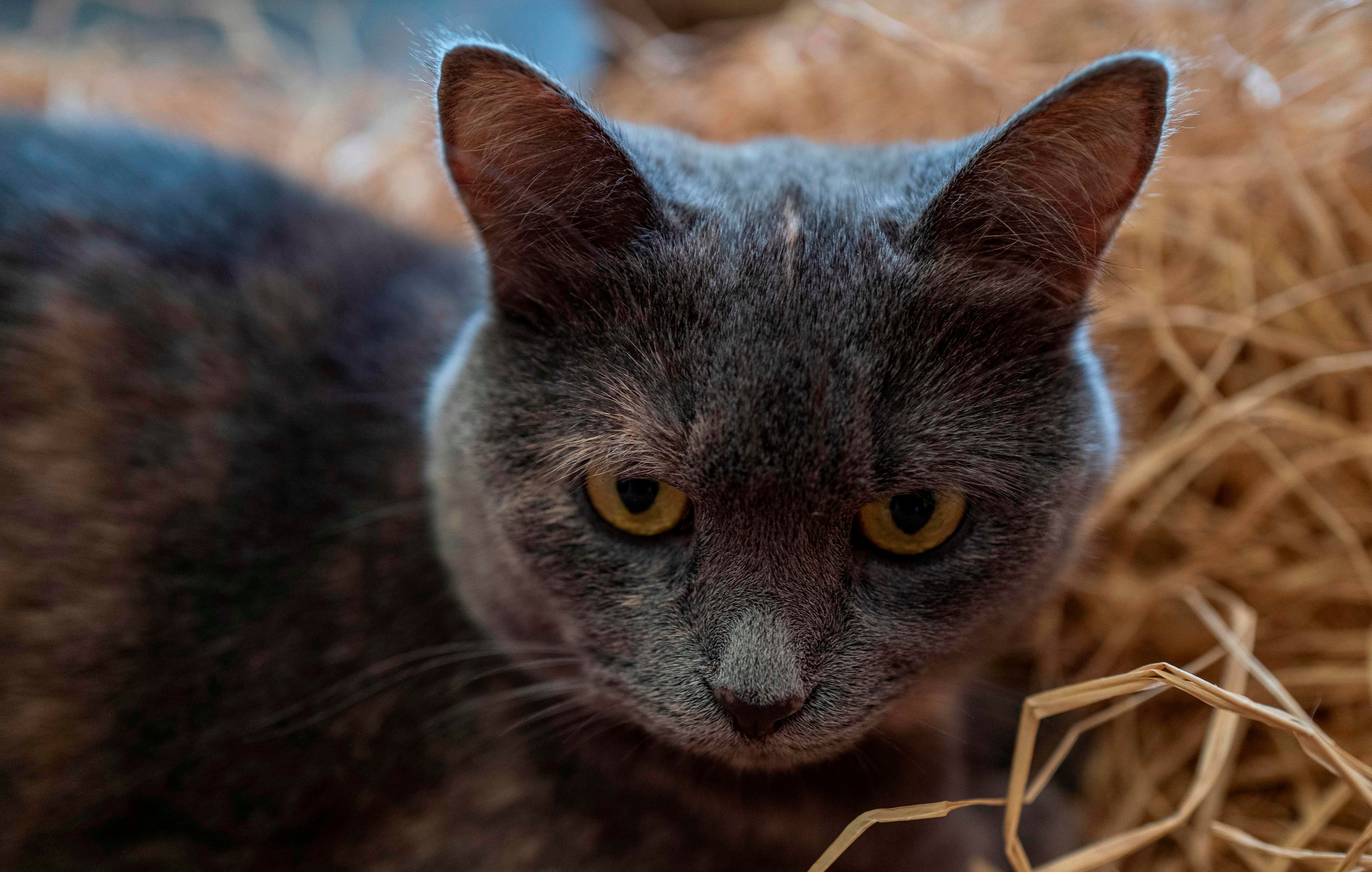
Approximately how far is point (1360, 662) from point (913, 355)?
101 cm

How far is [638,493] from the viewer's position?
35.6 inches

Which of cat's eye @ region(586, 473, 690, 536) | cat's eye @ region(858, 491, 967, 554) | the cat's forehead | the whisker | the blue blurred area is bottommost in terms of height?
the whisker

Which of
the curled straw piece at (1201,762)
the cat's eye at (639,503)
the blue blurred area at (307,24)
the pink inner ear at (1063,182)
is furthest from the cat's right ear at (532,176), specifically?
the blue blurred area at (307,24)

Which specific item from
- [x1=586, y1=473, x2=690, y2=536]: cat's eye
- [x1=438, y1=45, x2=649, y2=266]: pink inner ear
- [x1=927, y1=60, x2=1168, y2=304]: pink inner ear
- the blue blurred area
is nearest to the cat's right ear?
[x1=438, y1=45, x2=649, y2=266]: pink inner ear

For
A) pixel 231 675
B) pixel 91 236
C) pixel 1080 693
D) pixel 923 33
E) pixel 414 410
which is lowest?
pixel 1080 693

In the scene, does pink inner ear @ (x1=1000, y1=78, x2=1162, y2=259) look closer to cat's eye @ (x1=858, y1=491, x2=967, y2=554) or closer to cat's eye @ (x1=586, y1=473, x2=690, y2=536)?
cat's eye @ (x1=858, y1=491, x2=967, y2=554)

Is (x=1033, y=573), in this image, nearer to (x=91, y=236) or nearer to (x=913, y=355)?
(x=913, y=355)

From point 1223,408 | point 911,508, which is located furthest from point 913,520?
point 1223,408

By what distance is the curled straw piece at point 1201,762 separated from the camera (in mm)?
868

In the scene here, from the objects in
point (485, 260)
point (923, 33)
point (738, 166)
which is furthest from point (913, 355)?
point (923, 33)

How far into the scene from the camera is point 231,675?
1.15 m

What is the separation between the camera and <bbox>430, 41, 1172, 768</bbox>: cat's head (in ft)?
2.74

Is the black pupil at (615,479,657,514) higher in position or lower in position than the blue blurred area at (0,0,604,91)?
lower

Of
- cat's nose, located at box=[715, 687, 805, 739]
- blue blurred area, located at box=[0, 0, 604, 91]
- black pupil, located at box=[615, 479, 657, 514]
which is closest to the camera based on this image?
cat's nose, located at box=[715, 687, 805, 739]
